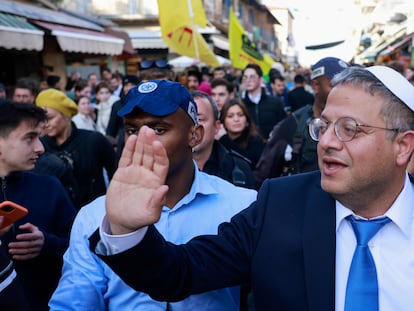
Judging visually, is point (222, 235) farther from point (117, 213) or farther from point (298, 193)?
point (117, 213)

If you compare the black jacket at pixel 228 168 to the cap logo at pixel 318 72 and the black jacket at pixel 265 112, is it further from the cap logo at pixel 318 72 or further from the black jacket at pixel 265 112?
the black jacket at pixel 265 112

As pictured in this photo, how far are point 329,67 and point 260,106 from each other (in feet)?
10.0

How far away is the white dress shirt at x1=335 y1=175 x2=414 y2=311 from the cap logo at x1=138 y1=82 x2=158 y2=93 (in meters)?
0.83

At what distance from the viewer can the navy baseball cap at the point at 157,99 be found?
2.02m

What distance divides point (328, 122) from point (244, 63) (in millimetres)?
8724

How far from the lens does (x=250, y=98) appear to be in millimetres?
7035

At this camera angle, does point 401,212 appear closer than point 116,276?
Yes

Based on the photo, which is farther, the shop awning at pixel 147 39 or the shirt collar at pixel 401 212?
the shop awning at pixel 147 39

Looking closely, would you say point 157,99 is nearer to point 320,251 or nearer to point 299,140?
point 320,251

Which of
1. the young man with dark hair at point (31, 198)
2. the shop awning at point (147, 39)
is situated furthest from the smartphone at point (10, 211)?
the shop awning at point (147, 39)

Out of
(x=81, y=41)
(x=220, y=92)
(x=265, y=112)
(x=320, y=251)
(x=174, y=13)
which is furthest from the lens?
(x=81, y=41)

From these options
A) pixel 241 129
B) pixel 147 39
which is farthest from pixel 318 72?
pixel 147 39

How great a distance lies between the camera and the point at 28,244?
274 centimetres

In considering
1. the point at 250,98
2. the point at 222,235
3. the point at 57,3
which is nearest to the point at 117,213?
the point at 222,235
